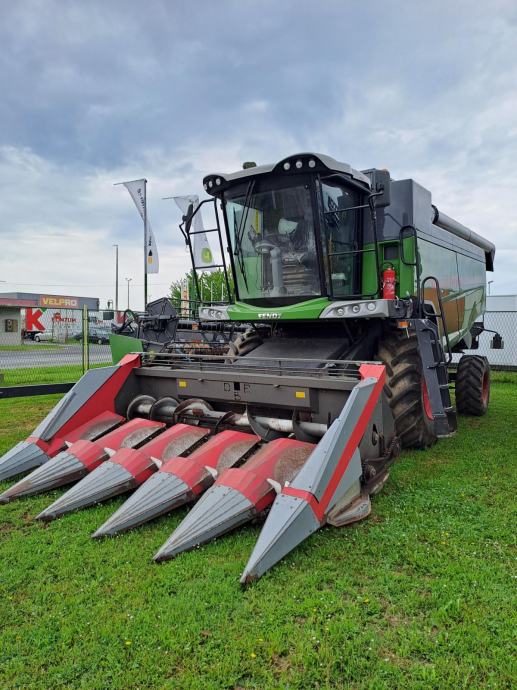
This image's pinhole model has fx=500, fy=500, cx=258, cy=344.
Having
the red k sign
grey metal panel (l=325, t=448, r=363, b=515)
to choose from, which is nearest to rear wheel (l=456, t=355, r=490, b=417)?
grey metal panel (l=325, t=448, r=363, b=515)

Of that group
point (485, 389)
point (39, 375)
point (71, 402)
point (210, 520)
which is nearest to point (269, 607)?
point (210, 520)

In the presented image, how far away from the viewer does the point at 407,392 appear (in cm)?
473

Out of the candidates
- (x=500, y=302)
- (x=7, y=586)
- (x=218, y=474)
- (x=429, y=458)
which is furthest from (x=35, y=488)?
(x=500, y=302)

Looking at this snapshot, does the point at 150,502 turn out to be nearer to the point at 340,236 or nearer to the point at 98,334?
the point at 340,236

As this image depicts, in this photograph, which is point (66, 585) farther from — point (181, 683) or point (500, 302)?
point (500, 302)

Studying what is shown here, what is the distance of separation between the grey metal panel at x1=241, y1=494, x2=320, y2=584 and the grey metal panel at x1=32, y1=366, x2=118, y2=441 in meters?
2.44

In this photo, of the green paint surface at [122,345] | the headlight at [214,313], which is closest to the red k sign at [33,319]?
the green paint surface at [122,345]

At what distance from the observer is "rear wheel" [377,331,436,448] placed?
4691 mm

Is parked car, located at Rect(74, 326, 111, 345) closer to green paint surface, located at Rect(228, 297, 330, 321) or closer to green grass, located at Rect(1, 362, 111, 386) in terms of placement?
green grass, located at Rect(1, 362, 111, 386)

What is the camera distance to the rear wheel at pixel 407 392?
469 cm

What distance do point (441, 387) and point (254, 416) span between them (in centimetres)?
203

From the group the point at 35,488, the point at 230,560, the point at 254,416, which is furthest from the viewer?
A: the point at 254,416

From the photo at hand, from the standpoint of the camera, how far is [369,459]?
394 centimetres

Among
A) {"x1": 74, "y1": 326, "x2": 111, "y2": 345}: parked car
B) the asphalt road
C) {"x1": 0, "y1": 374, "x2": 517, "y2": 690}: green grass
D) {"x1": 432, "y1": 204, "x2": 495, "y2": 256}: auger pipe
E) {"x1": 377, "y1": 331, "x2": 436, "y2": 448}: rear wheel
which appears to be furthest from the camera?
{"x1": 74, "y1": 326, "x2": 111, "y2": 345}: parked car
